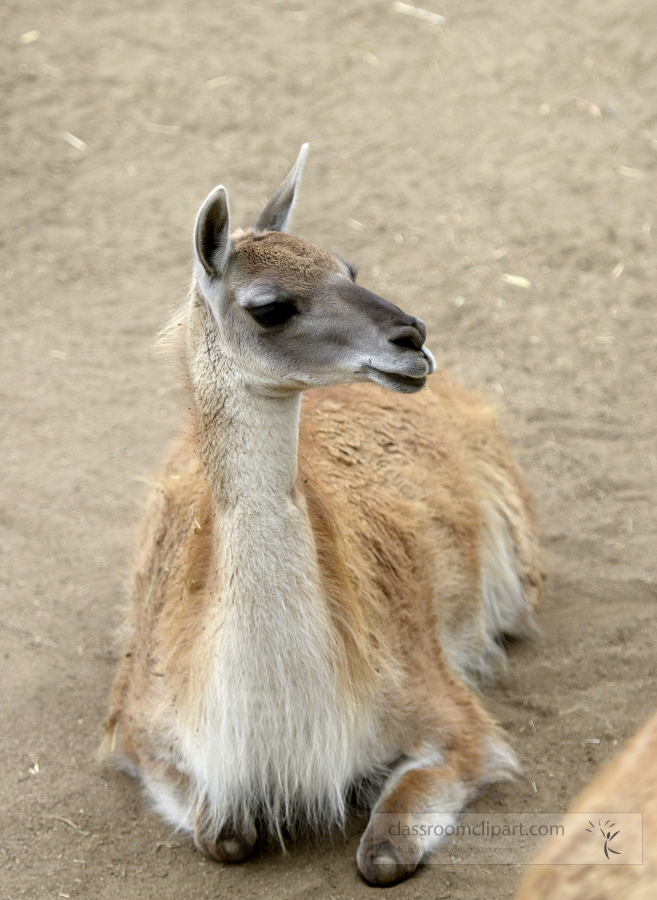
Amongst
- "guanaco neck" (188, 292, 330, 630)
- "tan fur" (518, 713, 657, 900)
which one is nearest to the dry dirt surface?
"guanaco neck" (188, 292, 330, 630)

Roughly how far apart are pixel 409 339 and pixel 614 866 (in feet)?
5.13

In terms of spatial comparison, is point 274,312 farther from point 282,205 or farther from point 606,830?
point 606,830

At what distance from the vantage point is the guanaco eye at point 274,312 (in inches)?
115

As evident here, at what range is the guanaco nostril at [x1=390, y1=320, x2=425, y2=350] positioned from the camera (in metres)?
2.79

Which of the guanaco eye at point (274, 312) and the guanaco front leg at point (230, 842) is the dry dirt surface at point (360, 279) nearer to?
the guanaco front leg at point (230, 842)

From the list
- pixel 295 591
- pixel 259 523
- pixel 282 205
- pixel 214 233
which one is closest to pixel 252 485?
pixel 259 523

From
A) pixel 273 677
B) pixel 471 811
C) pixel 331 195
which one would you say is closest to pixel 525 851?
pixel 471 811

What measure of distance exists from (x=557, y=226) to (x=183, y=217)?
260 centimetres

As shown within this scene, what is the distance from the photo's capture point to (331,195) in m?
7.64

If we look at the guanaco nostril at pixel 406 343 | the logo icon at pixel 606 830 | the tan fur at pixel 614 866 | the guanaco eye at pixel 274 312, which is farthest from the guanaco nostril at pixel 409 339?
the logo icon at pixel 606 830

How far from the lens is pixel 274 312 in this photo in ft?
9.61

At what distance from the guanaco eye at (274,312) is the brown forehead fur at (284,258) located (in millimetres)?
78

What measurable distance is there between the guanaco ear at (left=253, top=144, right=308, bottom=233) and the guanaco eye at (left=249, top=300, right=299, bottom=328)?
481mm

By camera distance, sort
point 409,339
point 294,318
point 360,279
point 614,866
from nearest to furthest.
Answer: point 614,866 → point 409,339 → point 294,318 → point 360,279
